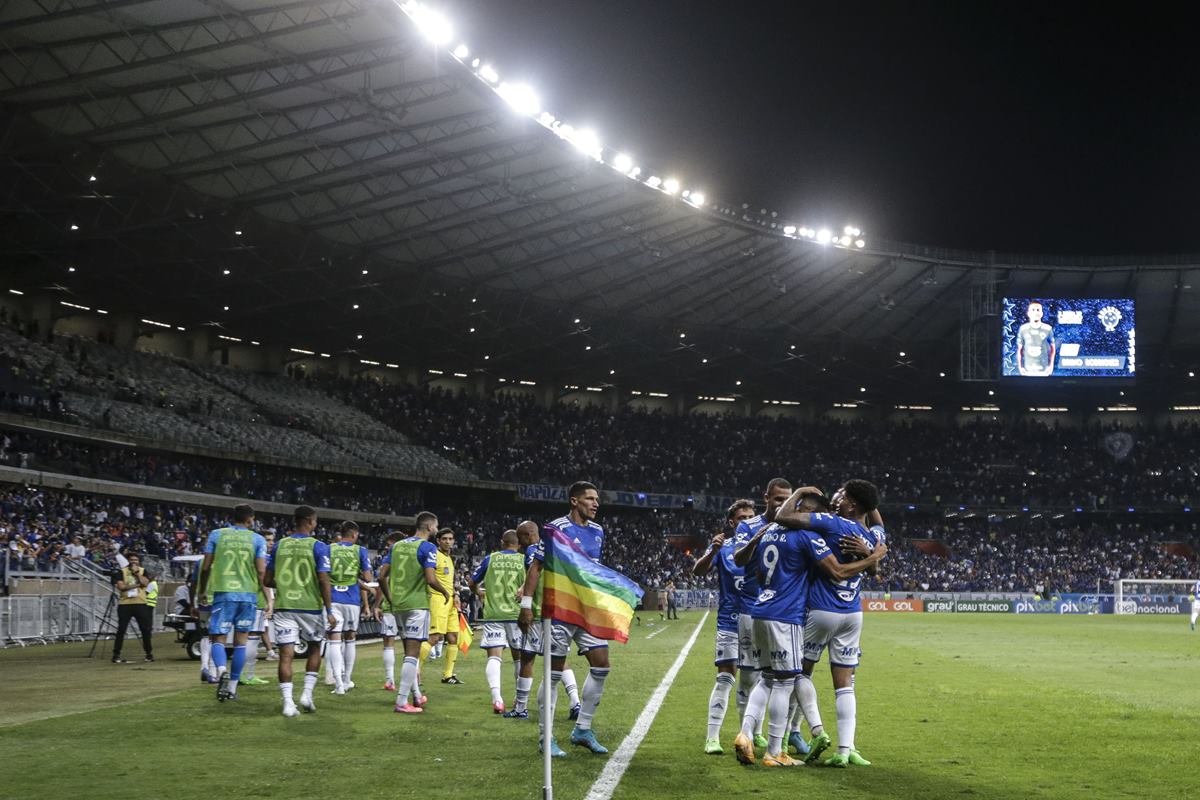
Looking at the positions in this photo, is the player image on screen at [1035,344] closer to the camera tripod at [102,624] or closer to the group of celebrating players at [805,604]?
the camera tripod at [102,624]

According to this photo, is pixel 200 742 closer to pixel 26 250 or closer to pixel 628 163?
pixel 628 163

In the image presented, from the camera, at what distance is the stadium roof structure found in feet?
116

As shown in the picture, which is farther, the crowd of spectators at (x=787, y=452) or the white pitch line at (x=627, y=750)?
the crowd of spectators at (x=787, y=452)

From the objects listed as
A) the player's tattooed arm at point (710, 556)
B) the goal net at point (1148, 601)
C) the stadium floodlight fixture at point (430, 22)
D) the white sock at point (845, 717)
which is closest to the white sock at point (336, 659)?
the player's tattooed arm at point (710, 556)

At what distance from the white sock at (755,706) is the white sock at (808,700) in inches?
11.6

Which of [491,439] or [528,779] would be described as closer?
[528,779]

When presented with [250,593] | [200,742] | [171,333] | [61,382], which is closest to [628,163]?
[61,382]

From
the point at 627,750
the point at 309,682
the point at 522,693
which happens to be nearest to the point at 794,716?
the point at 627,750

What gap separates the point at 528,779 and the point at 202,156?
36211mm

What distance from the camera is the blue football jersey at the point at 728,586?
1187 centimetres

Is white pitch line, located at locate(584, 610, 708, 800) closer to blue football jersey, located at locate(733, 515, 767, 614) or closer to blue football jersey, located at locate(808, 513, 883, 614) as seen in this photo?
blue football jersey, located at locate(733, 515, 767, 614)

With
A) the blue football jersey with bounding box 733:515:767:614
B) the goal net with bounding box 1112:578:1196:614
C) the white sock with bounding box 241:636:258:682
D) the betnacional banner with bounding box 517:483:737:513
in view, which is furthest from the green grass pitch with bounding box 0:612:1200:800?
the betnacional banner with bounding box 517:483:737:513

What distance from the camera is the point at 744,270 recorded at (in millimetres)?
64000

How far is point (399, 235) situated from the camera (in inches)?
2016
